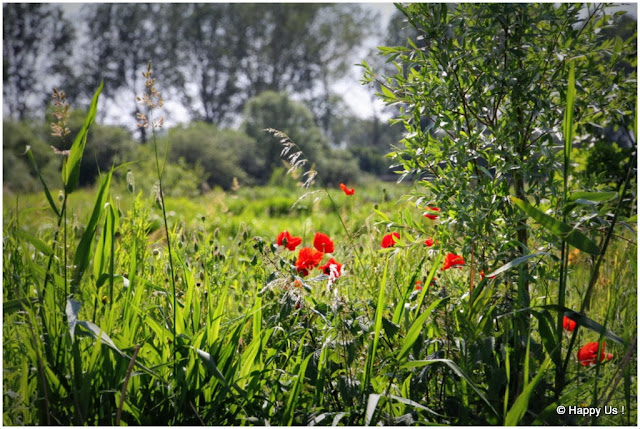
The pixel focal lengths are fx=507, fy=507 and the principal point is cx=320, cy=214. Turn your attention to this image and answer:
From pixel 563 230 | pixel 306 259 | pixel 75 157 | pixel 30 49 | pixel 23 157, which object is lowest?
pixel 306 259

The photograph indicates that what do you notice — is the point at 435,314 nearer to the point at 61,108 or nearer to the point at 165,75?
the point at 61,108

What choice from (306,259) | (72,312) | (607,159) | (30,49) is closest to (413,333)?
(306,259)

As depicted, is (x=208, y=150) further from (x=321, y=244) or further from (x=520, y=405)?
(x=520, y=405)

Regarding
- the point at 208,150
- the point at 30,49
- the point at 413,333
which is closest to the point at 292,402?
the point at 413,333

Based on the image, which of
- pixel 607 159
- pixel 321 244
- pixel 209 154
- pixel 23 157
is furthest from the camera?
pixel 209 154

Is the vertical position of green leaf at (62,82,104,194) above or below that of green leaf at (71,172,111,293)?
above

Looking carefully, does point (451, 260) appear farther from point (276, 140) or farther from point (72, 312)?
point (276, 140)

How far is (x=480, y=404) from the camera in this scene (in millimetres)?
1352

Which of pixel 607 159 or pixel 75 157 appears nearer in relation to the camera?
pixel 75 157

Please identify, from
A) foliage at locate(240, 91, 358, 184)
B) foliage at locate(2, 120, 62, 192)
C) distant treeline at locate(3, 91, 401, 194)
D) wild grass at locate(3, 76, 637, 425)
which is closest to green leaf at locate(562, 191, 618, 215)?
wild grass at locate(3, 76, 637, 425)

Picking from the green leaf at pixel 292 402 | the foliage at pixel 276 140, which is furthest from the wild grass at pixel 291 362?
the foliage at pixel 276 140

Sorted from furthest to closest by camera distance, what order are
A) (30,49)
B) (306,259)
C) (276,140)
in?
(30,49) < (276,140) < (306,259)

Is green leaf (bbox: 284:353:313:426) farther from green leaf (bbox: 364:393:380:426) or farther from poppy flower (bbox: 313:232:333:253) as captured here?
poppy flower (bbox: 313:232:333:253)

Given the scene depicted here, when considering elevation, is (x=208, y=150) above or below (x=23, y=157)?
above
